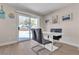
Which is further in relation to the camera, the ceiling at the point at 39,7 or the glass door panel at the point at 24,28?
the glass door panel at the point at 24,28

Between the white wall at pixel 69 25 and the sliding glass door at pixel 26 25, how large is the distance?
253mm

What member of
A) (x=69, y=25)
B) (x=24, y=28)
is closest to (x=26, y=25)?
(x=24, y=28)

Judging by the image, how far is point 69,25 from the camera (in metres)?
1.88

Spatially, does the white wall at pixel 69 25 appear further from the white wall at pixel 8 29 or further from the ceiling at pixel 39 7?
the white wall at pixel 8 29

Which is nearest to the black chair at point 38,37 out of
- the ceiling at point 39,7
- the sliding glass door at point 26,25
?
the sliding glass door at point 26,25

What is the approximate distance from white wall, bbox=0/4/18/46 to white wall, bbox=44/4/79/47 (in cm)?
62

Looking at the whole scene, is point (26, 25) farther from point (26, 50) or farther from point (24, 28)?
point (26, 50)

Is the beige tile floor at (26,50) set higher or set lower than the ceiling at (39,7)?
lower

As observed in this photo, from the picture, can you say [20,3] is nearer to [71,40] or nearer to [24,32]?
[24,32]

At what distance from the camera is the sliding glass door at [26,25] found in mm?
1880

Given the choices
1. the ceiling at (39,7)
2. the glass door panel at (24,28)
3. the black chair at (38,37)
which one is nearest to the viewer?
the ceiling at (39,7)

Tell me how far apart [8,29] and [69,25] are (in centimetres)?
112

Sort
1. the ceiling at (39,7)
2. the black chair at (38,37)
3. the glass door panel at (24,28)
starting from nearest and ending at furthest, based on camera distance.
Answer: the ceiling at (39,7)
the glass door panel at (24,28)
the black chair at (38,37)

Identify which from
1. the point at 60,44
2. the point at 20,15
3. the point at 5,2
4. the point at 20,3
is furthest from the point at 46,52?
the point at 5,2
